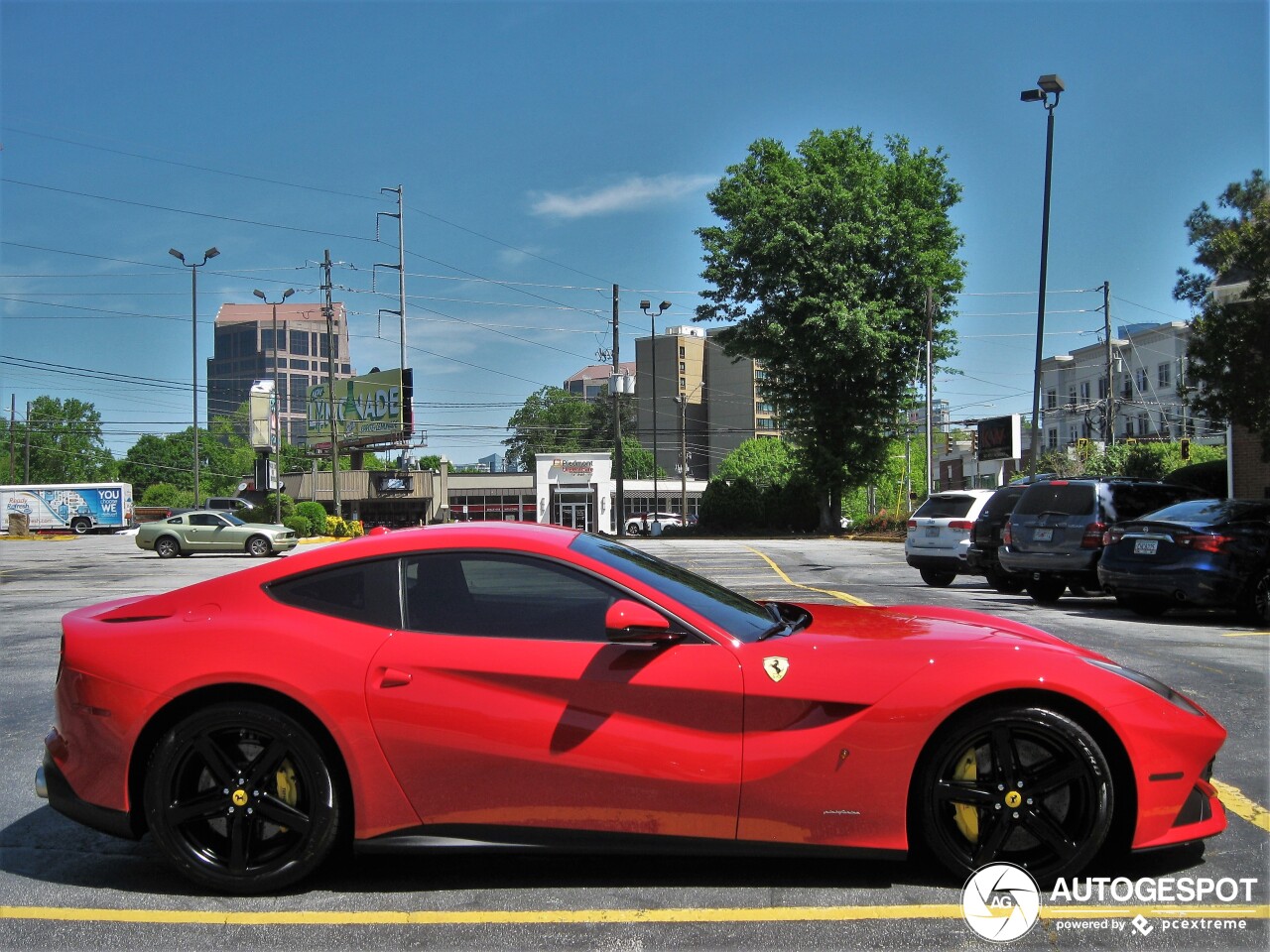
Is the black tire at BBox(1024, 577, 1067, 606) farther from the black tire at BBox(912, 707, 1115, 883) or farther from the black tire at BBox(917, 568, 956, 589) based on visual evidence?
the black tire at BBox(912, 707, 1115, 883)

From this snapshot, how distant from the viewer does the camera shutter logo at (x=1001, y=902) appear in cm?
344

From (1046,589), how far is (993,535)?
1.78 m

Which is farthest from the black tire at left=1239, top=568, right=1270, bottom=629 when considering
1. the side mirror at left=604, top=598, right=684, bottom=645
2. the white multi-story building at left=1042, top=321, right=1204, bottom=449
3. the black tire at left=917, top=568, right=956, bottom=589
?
the white multi-story building at left=1042, top=321, right=1204, bottom=449

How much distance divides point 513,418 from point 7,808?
12634 cm

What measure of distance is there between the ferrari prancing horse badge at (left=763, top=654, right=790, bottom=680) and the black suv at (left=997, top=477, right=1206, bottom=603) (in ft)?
33.4

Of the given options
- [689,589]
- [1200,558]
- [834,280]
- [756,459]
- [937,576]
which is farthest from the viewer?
[756,459]

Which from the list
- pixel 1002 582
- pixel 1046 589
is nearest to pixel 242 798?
pixel 1046 589

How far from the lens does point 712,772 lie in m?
3.63

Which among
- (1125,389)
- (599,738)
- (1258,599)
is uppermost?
(1125,389)

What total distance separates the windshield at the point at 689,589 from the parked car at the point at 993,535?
36.6 feet

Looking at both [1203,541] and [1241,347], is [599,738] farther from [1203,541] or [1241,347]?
[1241,347]

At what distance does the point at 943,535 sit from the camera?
55.3ft

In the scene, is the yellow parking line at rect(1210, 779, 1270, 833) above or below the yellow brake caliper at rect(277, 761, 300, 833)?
below

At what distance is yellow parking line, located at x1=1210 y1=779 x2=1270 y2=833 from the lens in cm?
442
